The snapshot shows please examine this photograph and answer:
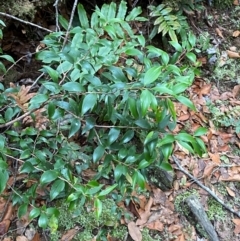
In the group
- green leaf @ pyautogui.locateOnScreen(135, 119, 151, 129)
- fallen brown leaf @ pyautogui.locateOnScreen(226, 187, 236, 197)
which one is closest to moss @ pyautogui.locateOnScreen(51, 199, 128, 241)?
green leaf @ pyautogui.locateOnScreen(135, 119, 151, 129)

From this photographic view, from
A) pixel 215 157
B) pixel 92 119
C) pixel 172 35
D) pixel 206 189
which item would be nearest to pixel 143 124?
pixel 92 119

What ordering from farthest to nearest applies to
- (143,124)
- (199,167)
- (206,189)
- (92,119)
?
1. (199,167)
2. (206,189)
3. (92,119)
4. (143,124)

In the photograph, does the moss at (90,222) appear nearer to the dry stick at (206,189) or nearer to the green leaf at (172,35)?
the dry stick at (206,189)

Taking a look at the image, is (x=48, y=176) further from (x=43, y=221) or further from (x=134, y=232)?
(x=134, y=232)

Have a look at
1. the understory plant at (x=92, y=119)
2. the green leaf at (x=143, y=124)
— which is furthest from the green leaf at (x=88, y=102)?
the green leaf at (x=143, y=124)

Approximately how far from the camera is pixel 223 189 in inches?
125

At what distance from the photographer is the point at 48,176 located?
77.7 inches

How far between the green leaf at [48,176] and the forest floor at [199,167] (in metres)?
0.71

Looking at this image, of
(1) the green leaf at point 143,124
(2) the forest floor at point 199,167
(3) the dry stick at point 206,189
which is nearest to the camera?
(1) the green leaf at point 143,124

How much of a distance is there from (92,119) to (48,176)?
0.47 m

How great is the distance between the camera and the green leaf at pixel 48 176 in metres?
1.96

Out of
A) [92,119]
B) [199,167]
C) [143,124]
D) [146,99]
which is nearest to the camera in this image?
[146,99]

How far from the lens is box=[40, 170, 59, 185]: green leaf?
77.2 inches

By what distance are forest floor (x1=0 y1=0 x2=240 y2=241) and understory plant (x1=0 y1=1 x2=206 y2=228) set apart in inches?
10.5
